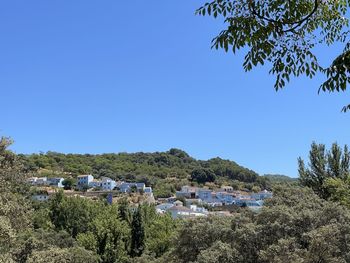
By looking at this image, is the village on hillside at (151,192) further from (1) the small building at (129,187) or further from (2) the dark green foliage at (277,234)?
(2) the dark green foliage at (277,234)

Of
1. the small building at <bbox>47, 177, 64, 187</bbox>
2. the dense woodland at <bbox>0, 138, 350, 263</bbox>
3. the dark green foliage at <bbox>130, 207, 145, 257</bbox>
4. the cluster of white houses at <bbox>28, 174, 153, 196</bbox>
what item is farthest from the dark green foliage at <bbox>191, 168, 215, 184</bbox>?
the dense woodland at <bbox>0, 138, 350, 263</bbox>

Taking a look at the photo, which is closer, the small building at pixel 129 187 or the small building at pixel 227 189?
the small building at pixel 129 187

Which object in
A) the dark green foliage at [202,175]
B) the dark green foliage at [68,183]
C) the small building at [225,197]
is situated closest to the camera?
the dark green foliage at [68,183]

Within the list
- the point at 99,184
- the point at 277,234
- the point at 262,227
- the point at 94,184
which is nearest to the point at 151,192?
the point at 99,184

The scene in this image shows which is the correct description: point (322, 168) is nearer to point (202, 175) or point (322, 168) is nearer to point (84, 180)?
point (84, 180)

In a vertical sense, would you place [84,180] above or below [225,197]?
above

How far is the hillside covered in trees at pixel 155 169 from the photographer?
12862 centimetres

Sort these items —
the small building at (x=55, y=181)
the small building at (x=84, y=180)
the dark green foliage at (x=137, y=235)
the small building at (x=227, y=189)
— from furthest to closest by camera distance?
the small building at (x=227, y=189), the small building at (x=84, y=180), the small building at (x=55, y=181), the dark green foliage at (x=137, y=235)

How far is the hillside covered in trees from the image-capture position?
129 metres

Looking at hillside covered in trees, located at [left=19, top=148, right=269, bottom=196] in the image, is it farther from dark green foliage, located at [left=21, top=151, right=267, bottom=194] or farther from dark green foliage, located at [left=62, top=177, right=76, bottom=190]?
dark green foliage, located at [left=62, top=177, right=76, bottom=190]

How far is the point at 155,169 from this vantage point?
140m

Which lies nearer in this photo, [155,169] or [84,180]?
[84,180]

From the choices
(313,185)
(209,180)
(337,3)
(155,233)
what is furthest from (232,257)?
(209,180)

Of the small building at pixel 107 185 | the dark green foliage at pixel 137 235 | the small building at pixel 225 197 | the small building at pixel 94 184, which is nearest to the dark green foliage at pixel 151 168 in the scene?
the small building at pixel 94 184
